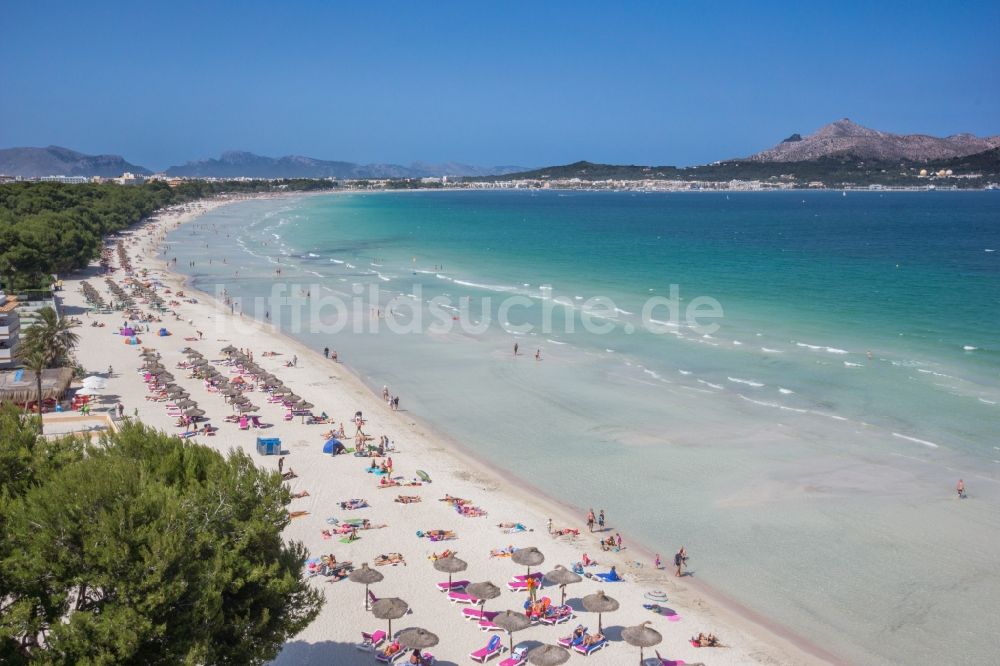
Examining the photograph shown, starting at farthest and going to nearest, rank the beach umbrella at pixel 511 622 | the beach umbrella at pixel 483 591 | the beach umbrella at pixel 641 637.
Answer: the beach umbrella at pixel 483 591 < the beach umbrella at pixel 511 622 < the beach umbrella at pixel 641 637

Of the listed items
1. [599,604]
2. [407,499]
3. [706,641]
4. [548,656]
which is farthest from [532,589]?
[407,499]

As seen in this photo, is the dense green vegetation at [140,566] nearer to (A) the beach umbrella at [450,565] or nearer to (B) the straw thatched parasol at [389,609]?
(B) the straw thatched parasol at [389,609]

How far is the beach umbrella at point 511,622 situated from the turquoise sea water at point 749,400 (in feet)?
18.6

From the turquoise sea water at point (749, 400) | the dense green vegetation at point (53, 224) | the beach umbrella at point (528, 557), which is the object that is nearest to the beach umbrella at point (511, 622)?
the beach umbrella at point (528, 557)

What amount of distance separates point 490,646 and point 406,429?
14.1 metres

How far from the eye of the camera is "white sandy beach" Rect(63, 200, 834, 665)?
15664mm

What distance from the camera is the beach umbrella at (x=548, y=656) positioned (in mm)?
14148

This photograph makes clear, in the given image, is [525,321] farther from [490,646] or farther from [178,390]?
[490,646]

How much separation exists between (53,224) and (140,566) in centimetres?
5922

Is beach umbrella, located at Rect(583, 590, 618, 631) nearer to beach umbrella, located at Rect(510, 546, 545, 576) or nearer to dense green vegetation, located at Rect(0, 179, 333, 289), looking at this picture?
beach umbrella, located at Rect(510, 546, 545, 576)

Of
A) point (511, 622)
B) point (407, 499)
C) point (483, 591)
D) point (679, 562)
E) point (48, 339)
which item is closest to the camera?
point (511, 622)

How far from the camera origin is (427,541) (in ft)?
65.7

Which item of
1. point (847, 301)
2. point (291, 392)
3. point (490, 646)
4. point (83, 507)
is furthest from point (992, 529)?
point (847, 301)

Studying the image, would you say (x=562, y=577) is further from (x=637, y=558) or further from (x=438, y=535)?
(x=438, y=535)
